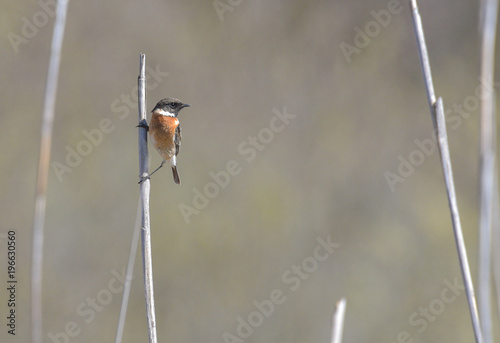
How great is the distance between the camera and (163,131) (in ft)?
12.3

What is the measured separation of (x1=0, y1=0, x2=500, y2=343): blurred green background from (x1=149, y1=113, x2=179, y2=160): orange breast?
109 inches

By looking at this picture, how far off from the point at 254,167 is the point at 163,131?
3.72 metres

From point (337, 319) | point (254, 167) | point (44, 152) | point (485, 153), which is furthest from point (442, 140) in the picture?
point (254, 167)

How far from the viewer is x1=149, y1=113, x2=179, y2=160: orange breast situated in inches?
147

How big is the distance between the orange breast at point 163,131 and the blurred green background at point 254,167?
2.77m

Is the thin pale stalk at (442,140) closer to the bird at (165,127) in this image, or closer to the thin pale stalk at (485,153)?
the thin pale stalk at (485,153)

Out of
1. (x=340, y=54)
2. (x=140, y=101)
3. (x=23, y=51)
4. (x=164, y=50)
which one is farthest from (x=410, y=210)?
(x=140, y=101)

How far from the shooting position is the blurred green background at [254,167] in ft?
21.4

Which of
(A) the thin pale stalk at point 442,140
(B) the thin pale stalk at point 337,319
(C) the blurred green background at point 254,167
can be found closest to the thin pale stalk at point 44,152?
(B) the thin pale stalk at point 337,319

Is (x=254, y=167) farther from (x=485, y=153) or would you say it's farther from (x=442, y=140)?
(x=442, y=140)

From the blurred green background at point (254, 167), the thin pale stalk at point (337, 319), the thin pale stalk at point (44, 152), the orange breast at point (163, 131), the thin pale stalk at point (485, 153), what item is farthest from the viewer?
the blurred green background at point (254, 167)

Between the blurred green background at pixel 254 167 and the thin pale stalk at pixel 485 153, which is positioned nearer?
the thin pale stalk at pixel 485 153

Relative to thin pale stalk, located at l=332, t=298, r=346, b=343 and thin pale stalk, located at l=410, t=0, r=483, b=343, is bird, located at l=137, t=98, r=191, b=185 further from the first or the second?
thin pale stalk, located at l=332, t=298, r=346, b=343

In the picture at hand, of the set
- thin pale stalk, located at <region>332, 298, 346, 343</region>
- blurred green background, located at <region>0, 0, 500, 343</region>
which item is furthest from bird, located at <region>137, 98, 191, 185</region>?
blurred green background, located at <region>0, 0, 500, 343</region>
